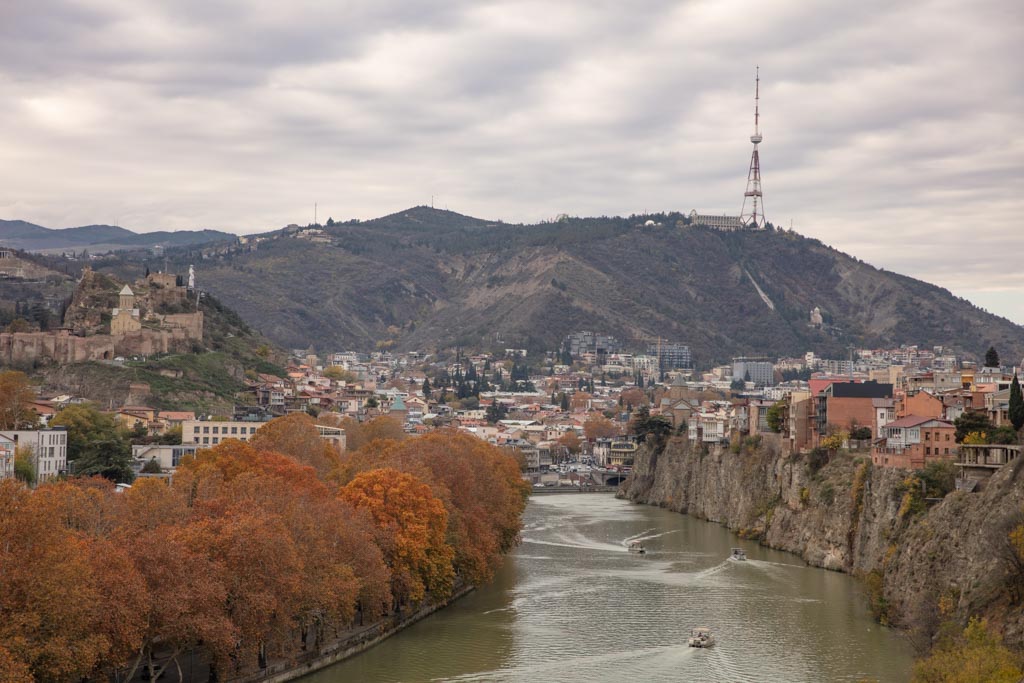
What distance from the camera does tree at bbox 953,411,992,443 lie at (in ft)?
190

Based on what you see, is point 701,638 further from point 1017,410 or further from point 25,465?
point 25,465

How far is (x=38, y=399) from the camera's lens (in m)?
105

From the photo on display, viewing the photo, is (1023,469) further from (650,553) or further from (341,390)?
(341,390)

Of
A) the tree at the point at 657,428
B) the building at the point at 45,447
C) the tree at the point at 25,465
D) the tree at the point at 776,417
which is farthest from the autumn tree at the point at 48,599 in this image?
the tree at the point at 657,428

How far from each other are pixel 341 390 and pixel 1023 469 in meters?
143

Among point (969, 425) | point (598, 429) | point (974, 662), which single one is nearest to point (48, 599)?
point (974, 662)

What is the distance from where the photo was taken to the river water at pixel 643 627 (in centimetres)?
4334

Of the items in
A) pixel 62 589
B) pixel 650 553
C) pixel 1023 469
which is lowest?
pixel 650 553

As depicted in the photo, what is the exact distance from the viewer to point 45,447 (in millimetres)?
75500

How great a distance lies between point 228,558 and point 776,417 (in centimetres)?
6268

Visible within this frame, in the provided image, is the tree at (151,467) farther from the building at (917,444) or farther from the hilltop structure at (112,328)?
the hilltop structure at (112,328)

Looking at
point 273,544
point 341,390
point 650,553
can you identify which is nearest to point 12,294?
point 341,390

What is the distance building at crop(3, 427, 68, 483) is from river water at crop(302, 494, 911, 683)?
26.3 m

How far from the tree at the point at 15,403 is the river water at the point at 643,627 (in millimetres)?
32628
